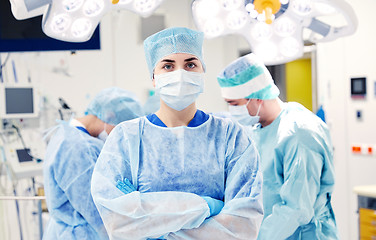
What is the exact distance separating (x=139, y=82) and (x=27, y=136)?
3.78ft

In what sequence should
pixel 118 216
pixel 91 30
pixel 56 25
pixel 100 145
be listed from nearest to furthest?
pixel 118 216
pixel 56 25
pixel 91 30
pixel 100 145

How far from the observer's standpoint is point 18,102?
339 centimetres

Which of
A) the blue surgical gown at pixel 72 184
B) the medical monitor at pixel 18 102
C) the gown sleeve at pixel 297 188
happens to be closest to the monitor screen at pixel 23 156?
the medical monitor at pixel 18 102

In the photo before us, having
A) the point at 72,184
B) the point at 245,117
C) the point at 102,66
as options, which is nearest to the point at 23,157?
the point at 102,66

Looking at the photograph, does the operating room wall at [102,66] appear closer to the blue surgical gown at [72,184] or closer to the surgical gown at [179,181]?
the blue surgical gown at [72,184]

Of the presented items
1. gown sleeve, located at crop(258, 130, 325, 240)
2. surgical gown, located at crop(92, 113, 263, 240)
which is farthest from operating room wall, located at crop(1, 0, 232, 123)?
surgical gown, located at crop(92, 113, 263, 240)

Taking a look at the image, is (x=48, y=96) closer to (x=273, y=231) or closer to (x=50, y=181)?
(x=50, y=181)

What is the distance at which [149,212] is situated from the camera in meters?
1.16

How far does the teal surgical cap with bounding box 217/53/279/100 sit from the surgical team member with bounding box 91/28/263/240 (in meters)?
0.69

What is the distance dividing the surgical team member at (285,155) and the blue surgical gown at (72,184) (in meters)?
0.74

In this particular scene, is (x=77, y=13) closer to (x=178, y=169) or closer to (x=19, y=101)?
(x=178, y=169)

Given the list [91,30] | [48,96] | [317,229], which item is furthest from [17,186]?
[317,229]

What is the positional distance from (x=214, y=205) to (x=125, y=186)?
27cm

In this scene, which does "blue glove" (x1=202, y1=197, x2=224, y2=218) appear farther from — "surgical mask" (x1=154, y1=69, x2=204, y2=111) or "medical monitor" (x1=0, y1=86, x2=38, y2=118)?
"medical monitor" (x1=0, y1=86, x2=38, y2=118)
